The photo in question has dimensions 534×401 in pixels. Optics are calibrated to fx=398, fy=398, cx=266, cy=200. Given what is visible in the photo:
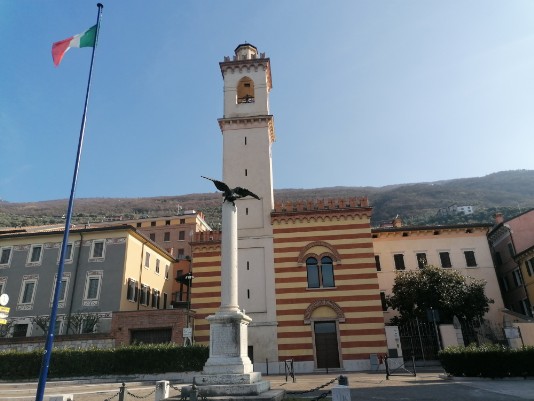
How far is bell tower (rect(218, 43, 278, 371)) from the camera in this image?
96.2 ft

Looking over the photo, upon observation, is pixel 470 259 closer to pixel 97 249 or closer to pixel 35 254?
pixel 97 249

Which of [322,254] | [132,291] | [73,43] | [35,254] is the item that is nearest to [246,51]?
[322,254]

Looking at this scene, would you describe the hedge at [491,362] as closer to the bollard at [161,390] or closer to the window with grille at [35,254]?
the bollard at [161,390]

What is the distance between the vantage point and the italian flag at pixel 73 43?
1608 centimetres

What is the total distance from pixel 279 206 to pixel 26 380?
820 inches

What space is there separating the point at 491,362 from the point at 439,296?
14.3 m

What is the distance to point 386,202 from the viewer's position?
15800cm

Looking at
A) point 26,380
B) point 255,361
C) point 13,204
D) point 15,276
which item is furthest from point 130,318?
point 13,204

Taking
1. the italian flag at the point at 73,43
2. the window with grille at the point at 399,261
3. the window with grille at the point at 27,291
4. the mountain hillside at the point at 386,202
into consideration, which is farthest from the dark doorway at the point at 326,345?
the mountain hillside at the point at 386,202

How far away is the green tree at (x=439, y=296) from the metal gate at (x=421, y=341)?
132 centimetres

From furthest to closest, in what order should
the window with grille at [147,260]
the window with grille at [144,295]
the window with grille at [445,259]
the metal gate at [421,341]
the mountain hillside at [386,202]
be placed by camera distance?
1. the mountain hillside at [386,202]
2. the window with grille at [147,260]
3. the window with grille at [445,259]
4. the window with grille at [144,295]
5. the metal gate at [421,341]

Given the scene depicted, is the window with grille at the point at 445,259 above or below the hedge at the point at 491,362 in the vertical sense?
above

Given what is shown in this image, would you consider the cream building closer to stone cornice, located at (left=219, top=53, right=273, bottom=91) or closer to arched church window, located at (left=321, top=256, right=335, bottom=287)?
arched church window, located at (left=321, top=256, right=335, bottom=287)

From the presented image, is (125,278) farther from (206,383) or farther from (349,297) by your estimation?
(206,383)
